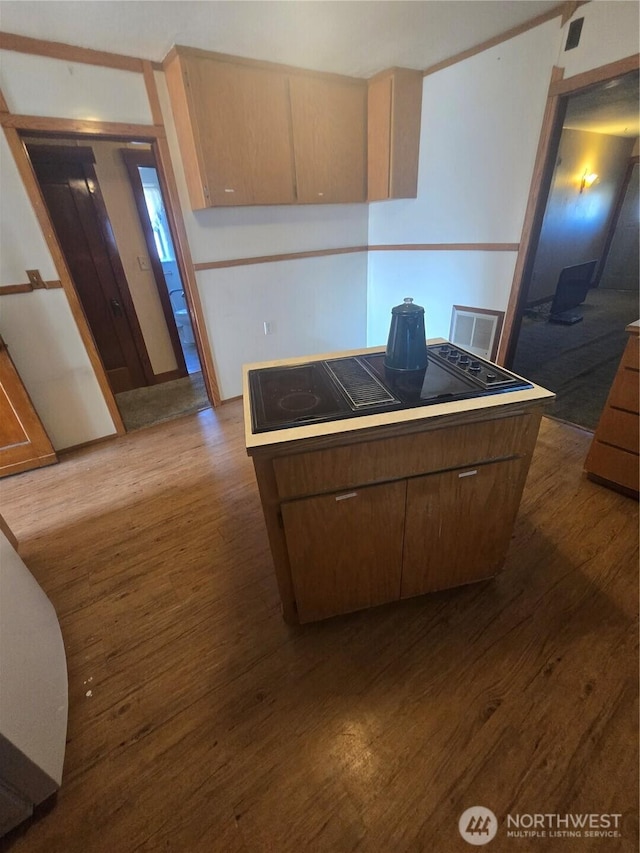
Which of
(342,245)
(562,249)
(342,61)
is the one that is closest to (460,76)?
(342,61)

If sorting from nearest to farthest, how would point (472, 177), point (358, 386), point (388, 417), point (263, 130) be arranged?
point (388, 417) → point (358, 386) → point (263, 130) → point (472, 177)

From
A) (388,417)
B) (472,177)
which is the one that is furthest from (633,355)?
(472,177)

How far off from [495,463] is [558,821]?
968mm

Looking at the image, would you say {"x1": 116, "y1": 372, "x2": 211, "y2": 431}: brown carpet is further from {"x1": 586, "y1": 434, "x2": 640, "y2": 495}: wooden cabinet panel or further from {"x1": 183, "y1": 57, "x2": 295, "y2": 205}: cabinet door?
{"x1": 586, "y1": 434, "x2": 640, "y2": 495}: wooden cabinet panel

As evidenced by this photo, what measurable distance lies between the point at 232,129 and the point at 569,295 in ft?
17.0

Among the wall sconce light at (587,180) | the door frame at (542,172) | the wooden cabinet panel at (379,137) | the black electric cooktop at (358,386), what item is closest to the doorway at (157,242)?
the wooden cabinet panel at (379,137)

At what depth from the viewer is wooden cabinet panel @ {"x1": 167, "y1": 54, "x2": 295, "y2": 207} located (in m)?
2.24

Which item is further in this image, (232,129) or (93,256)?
(93,256)

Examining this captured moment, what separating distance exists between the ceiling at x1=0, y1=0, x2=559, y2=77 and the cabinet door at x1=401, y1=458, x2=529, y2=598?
7.93ft

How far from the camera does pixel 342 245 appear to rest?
3.44m

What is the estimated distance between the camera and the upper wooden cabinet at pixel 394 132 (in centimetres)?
263

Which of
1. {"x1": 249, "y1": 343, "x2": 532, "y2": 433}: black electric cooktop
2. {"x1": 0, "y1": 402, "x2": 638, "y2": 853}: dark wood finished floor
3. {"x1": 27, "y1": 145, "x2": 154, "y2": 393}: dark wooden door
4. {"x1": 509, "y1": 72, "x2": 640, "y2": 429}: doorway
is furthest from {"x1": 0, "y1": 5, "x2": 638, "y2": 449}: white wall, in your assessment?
{"x1": 249, "y1": 343, "x2": 532, "y2": 433}: black electric cooktop

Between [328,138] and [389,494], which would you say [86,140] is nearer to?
[328,138]

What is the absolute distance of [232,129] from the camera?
240 centimetres
